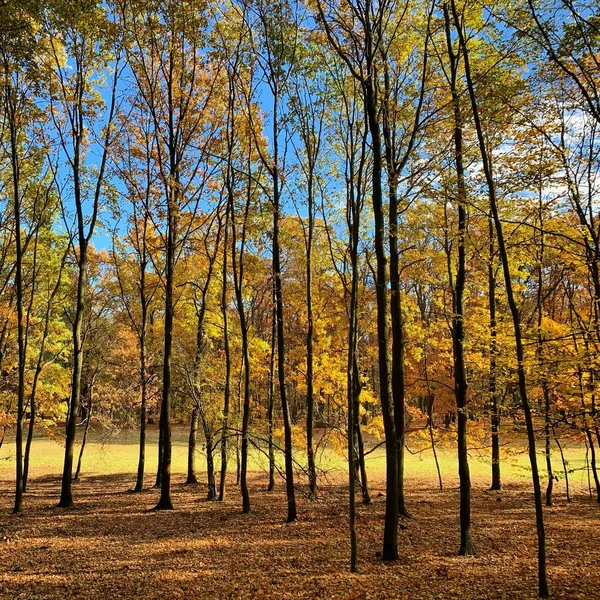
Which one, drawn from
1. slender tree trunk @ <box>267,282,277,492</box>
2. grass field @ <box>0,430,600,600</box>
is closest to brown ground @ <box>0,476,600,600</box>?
grass field @ <box>0,430,600,600</box>

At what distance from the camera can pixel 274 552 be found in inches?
313

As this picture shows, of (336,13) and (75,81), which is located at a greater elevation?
(75,81)

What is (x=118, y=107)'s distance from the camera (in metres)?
12.6

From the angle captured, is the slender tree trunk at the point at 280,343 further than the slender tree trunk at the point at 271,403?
No

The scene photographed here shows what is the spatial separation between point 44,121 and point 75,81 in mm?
1341

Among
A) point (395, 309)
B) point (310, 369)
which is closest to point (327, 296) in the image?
point (310, 369)

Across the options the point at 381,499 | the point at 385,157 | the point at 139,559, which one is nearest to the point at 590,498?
the point at 381,499

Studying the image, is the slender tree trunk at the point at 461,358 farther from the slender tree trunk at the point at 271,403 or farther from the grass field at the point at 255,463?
the grass field at the point at 255,463

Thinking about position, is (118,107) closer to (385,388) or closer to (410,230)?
(410,230)

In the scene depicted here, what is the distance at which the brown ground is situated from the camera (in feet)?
20.0

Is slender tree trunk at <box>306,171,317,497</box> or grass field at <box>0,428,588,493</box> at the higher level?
slender tree trunk at <box>306,171,317,497</box>

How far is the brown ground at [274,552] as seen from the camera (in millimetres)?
A: 6094

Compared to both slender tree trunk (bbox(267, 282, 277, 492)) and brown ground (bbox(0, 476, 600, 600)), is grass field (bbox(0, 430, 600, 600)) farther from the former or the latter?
slender tree trunk (bbox(267, 282, 277, 492))

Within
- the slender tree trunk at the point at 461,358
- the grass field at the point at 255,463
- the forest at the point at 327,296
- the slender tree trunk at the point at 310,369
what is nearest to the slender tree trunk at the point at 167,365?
the forest at the point at 327,296
